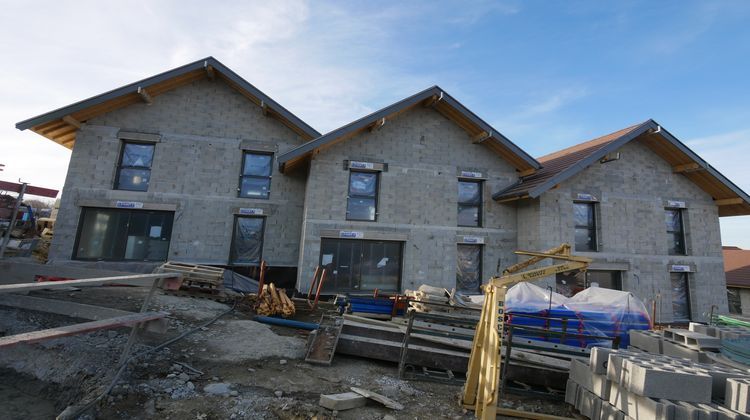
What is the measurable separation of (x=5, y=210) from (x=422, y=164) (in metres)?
20.8

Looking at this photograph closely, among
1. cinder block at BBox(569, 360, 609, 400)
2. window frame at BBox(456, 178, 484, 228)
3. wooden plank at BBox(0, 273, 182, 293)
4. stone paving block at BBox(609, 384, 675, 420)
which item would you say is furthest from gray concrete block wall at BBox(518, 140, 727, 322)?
wooden plank at BBox(0, 273, 182, 293)

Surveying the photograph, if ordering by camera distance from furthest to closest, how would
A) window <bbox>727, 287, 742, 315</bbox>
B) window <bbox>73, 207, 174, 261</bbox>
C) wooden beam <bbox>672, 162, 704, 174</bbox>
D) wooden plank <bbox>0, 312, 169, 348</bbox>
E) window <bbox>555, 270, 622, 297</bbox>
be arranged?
window <bbox>727, 287, 742, 315</bbox>
wooden beam <bbox>672, 162, 704, 174</bbox>
window <bbox>555, 270, 622, 297</bbox>
window <bbox>73, 207, 174, 261</bbox>
wooden plank <bbox>0, 312, 169, 348</bbox>

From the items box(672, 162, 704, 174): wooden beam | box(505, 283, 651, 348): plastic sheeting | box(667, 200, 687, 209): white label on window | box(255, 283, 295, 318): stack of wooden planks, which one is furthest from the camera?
box(667, 200, 687, 209): white label on window

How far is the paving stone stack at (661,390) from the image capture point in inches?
152

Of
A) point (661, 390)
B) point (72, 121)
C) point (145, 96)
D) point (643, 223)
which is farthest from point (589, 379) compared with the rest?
point (72, 121)

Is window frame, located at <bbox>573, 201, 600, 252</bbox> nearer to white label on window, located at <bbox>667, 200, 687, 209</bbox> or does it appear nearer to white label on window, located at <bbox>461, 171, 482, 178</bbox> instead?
white label on window, located at <bbox>667, 200, 687, 209</bbox>

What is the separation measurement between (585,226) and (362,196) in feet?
29.2

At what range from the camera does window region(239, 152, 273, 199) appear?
44.3 ft

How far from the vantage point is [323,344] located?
6.68m

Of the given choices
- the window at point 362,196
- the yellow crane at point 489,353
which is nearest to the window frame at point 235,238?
the window at point 362,196

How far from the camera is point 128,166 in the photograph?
12859 mm

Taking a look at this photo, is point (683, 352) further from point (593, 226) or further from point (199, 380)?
point (593, 226)

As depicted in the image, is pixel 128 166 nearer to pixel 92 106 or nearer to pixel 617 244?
pixel 92 106

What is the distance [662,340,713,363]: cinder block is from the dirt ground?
2314 mm
